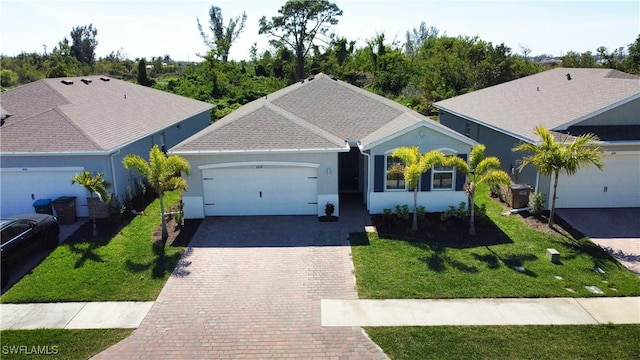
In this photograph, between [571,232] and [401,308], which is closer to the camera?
[401,308]

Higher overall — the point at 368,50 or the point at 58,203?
the point at 368,50

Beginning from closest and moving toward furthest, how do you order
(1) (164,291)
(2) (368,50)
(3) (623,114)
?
(1) (164,291), (3) (623,114), (2) (368,50)

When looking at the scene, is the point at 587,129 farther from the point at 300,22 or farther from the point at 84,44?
the point at 84,44

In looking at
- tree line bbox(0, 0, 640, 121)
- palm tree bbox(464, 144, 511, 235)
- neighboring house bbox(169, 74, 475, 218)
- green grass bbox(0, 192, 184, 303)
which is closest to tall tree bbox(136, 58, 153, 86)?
tree line bbox(0, 0, 640, 121)

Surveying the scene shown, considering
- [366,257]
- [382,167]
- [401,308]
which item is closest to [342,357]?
[401,308]

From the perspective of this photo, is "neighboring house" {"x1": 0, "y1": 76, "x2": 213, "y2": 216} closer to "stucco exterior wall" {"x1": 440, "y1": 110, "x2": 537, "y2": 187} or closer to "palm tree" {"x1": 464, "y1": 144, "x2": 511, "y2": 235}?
"palm tree" {"x1": 464, "y1": 144, "x2": 511, "y2": 235}

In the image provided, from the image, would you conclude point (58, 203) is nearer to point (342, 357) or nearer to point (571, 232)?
point (342, 357)
